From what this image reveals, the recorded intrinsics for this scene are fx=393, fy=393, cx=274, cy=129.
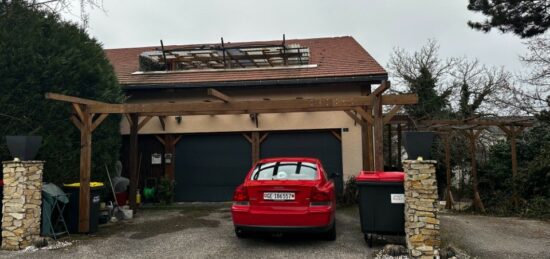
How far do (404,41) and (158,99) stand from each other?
16.9m

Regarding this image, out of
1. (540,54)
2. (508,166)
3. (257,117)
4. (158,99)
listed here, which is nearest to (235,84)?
(257,117)

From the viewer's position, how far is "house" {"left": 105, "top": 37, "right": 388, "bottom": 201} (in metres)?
11.6

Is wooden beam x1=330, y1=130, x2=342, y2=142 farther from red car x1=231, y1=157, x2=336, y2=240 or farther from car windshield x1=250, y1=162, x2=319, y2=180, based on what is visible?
red car x1=231, y1=157, x2=336, y2=240

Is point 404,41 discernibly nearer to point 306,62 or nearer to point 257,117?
point 306,62

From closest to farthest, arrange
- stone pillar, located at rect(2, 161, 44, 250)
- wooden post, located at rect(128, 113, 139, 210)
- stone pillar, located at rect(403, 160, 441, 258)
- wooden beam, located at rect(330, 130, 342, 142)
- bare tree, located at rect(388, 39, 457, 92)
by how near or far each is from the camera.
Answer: stone pillar, located at rect(403, 160, 441, 258), stone pillar, located at rect(2, 161, 44, 250), wooden post, located at rect(128, 113, 139, 210), wooden beam, located at rect(330, 130, 342, 142), bare tree, located at rect(388, 39, 457, 92)

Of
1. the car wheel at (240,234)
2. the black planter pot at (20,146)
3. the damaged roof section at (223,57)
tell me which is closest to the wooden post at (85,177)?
the black planter pot at (20,146)

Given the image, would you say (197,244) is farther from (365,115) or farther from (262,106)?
(365,115)

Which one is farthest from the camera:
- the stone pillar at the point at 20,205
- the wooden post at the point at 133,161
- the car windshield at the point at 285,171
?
the wooden post at the point at 133,161

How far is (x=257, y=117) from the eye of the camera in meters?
11.8

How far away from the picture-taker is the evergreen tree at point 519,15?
8.20 metres

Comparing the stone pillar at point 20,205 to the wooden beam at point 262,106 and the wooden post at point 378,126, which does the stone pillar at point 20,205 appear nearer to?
the wooden beam at point 262,106

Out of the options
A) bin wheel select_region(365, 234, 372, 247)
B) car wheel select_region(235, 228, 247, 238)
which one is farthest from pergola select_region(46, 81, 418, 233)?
car wheel select_region(235, 228, 247, 238)

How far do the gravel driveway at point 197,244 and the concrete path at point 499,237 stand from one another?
1.64m

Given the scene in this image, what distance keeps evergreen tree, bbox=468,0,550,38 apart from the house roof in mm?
→ 3499
